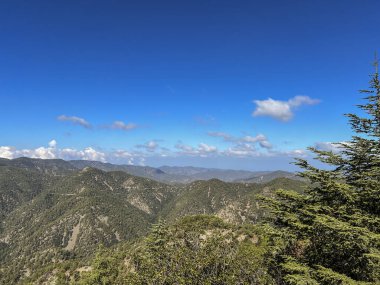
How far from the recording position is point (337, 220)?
16375 mm

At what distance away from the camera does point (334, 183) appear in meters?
18.3

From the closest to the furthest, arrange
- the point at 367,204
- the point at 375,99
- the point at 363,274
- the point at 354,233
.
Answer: the point at 354,233
the point at 363,274
the point at 367,204
the point at 375,99

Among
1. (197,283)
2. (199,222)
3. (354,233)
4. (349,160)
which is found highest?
(349,160)

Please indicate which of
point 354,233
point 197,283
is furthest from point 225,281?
point 354,233

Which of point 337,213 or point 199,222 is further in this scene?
point 199,222

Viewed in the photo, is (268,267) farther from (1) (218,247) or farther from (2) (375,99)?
(2) (375,99)

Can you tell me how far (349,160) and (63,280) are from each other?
344ft

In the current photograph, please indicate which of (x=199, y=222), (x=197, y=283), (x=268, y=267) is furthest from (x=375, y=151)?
(x=199, y=222)

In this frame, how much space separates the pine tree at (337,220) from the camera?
53.0 ft

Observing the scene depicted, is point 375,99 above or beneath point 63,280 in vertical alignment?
above

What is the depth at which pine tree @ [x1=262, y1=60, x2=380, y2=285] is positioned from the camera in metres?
16.2

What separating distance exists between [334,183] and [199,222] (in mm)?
86813

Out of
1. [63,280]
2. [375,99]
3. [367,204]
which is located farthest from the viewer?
[63,280]

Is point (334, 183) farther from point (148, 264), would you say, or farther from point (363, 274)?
point (148, 264)
